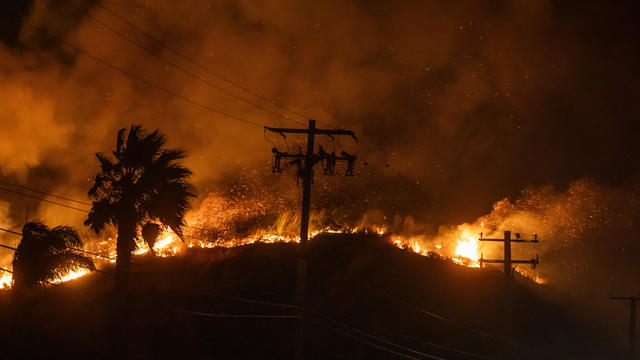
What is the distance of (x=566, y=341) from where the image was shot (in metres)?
54.7

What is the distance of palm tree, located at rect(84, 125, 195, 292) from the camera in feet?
82.4

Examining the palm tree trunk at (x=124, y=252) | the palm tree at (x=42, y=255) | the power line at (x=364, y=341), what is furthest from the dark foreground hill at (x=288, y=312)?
the palm tree at (x=42, y=255)

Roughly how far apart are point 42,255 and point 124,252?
109 inches

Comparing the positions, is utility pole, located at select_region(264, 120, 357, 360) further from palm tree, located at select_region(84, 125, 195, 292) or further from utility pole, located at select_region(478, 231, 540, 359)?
utility pole, located at select_region(478, 231, 540, 359)

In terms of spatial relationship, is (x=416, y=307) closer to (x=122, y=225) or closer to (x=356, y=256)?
(x=356, y=256)

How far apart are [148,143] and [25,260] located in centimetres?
658

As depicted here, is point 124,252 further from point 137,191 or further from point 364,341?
point 364,341

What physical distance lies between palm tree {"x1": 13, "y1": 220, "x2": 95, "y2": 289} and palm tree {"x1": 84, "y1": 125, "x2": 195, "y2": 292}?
1626 millimetres

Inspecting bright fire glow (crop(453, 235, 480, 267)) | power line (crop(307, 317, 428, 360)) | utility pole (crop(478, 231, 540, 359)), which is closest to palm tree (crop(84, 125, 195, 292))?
power line (crop(307, 317, 428, 360))

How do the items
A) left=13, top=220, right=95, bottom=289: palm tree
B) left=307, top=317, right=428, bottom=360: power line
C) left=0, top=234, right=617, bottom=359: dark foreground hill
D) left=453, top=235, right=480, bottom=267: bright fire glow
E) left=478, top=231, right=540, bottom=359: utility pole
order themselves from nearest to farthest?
left=13, top=220, right=95, bottom=289: palm tree < left=0, top=234, right=617, bottom=359: dark foreground hill < left=307, top=317, right=428, bottom=360: power line < left=478, top=231, right=540, bottom=359: utility pole < left=453, top=235, right=480, bottom=267: bright fire glow

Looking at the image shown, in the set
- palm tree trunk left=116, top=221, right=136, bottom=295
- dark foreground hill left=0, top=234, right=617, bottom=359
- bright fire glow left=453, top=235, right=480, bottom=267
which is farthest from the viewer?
bright fire glow left=453, top=235, right=480, bottom=267

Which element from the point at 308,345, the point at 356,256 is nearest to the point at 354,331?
the point at 308,345

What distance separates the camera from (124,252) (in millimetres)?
24203

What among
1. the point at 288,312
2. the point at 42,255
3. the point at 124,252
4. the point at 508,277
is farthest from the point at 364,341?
the point at 42,255
